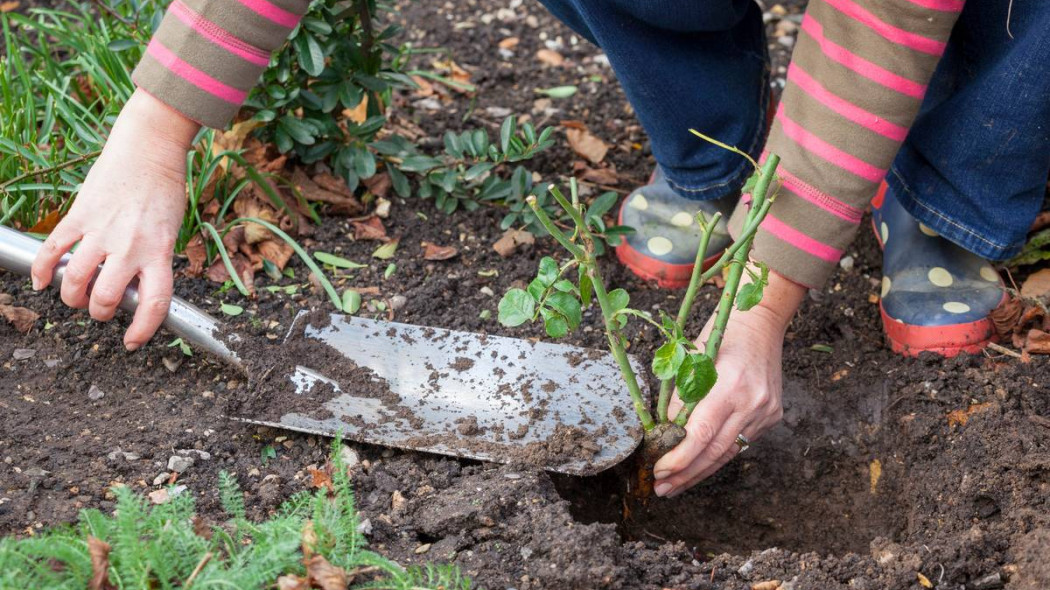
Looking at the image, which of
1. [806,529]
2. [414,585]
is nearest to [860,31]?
[806,529]

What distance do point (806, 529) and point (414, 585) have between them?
0.85 metres

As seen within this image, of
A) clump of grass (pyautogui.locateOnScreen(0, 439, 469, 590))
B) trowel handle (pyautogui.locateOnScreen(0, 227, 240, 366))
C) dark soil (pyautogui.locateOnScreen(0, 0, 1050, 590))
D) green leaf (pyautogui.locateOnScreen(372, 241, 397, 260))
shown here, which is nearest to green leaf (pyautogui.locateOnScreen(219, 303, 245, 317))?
dark soil (pyautogui.locateOnScreen(0, 0, 1050, 590))

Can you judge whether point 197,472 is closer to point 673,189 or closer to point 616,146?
point 673,189

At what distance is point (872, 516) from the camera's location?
1.75 metres

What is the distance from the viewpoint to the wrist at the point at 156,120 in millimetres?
1562

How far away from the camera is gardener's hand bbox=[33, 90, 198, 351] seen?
59.6 inches

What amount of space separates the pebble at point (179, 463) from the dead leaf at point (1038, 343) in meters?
1.50

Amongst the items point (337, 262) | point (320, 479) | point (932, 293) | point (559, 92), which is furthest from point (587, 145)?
point (320, 479)

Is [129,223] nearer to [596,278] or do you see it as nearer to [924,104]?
[596,278]

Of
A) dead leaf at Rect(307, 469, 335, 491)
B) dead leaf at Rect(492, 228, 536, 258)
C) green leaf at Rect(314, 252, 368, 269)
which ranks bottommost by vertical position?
green leaf at Rect(314, 252, 368, 269)

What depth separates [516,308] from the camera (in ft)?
4.48

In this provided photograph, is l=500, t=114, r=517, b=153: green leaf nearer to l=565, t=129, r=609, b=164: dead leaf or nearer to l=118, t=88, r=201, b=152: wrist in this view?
l=565, t=129, r=609, b=164: dead leaf

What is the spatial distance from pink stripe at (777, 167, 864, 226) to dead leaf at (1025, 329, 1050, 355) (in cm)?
51

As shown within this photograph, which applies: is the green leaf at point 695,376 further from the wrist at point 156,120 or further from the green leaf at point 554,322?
the wrist at point 156,120
